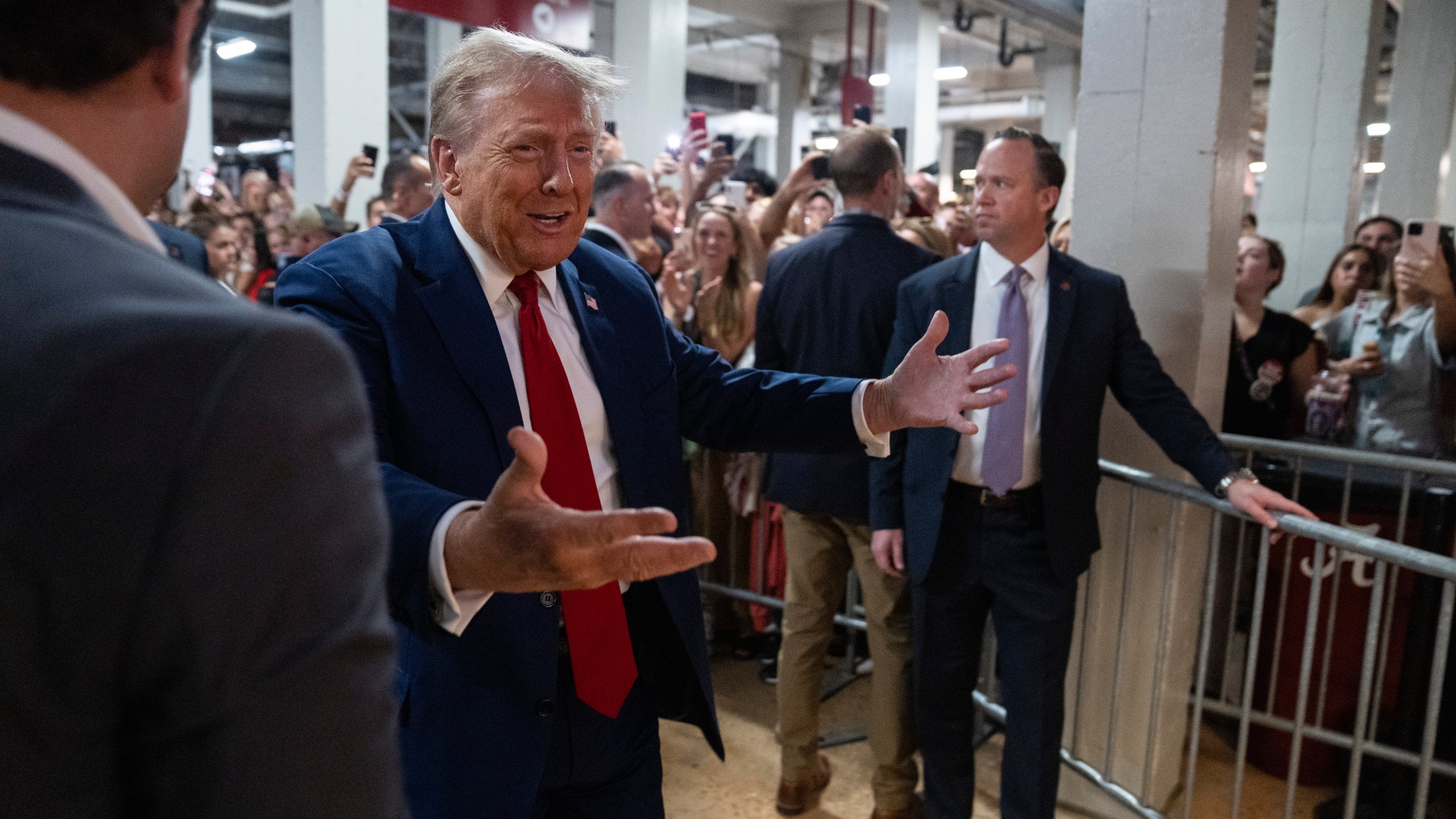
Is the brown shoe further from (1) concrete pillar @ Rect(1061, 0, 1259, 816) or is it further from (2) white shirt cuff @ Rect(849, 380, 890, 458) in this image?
(2) white shirt cuff @ Rect(849, 380, 890, 458)

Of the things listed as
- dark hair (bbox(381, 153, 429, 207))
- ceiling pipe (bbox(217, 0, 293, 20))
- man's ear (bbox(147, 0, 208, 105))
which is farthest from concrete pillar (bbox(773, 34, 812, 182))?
man's ear (bbox(147, 0, 208, 105))

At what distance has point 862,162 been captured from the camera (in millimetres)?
3438

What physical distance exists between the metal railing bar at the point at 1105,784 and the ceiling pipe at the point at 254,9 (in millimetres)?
12572

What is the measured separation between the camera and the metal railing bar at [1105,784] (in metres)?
3.12

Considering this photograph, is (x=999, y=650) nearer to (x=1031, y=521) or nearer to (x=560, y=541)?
(x=1031, y=521)

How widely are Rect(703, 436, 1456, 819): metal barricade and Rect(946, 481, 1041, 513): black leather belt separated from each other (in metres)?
0.39

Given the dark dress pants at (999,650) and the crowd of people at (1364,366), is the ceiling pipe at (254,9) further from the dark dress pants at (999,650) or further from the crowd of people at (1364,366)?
the dark dress pants at (999,650)

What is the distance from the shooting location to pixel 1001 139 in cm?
306

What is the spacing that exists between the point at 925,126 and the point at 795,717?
10126mm

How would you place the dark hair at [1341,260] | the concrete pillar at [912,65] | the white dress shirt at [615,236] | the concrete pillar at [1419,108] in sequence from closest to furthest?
the white dress shirt at [615,236]
the dark hair at [1341,260]
the concrete pillar at [1419,108]
the concrete pillar at [912,65]

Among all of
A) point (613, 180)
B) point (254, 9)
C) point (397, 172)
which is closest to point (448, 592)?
point (613, 180)

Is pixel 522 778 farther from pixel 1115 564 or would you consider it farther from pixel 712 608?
pixel 712 608

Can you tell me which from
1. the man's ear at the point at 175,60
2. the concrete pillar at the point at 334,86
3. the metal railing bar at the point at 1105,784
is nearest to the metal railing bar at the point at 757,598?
the metal railing bar at the point at 1105,784

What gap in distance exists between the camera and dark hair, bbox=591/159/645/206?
4.21 m
